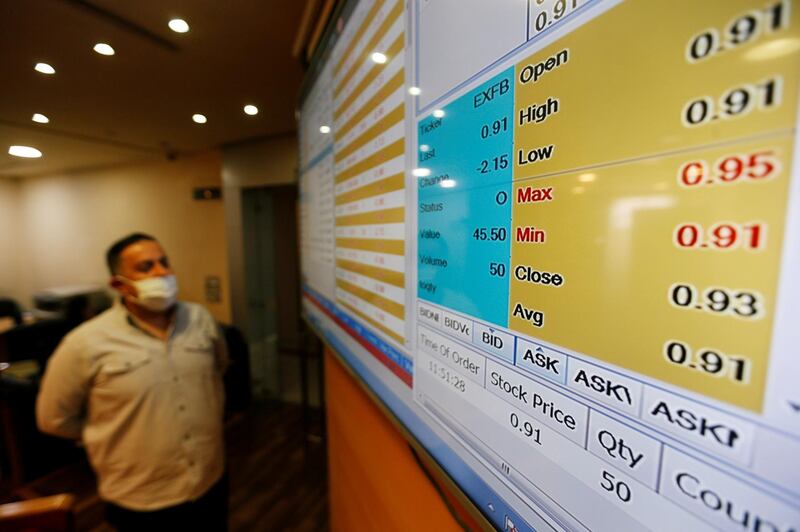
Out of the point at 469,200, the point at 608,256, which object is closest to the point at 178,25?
the point at 469,200

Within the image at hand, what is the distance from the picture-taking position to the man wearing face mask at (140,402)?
1.30m

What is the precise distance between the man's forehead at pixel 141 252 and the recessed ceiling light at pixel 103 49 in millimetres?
741

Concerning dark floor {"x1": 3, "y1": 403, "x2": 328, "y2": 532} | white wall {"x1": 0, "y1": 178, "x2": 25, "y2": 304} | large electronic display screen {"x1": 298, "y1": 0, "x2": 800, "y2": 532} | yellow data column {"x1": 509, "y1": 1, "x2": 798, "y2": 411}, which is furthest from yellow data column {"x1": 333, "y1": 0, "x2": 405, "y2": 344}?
dark floor {"x1": 3, "y1": 403, "x2": 328, "y2": 532}

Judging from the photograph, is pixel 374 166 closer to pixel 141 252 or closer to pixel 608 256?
pixel 608 256

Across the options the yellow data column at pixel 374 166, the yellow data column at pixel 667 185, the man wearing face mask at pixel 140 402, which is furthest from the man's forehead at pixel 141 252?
the yellow data column at pixel 667 185

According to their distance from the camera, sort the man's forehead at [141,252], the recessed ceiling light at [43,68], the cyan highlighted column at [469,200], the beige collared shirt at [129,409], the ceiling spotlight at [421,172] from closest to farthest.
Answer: the cyan highlighted column at [469,200]
the ceiling spotlight at [421,172]
the recessed ceiling light at [43,68]
the beige collared shirt at [129,409]
the man's forehead at [141,252]

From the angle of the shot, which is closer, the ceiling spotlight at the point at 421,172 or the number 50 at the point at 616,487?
the number 50 at the point at 616,487

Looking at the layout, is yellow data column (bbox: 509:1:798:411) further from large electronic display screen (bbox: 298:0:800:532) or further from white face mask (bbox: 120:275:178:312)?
white face mask (bbox: 120:275:178:312)

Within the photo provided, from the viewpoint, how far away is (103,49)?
3.74 feet

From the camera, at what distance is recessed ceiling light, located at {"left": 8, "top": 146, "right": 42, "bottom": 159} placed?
3.34ft

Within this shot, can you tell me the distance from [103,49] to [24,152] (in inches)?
17.3

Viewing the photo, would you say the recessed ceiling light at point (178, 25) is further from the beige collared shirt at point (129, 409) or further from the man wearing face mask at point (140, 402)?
the beige collared shirt at point (129, 409)

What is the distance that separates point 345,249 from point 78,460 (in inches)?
122

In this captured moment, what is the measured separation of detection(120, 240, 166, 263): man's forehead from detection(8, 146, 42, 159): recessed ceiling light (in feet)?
1.49
